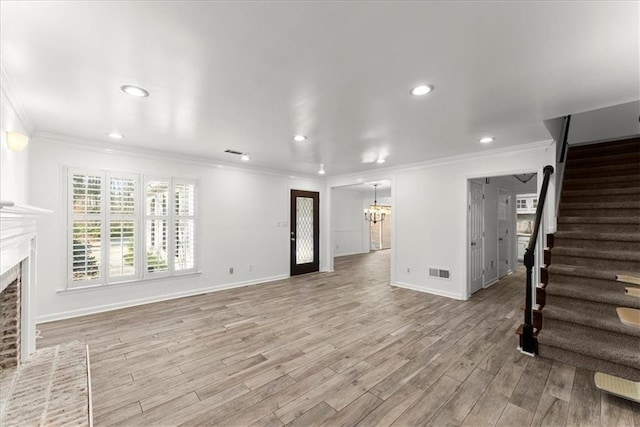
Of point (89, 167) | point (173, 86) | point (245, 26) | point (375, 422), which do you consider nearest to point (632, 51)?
point (245, 26)

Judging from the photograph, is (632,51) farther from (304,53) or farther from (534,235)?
(304,53)

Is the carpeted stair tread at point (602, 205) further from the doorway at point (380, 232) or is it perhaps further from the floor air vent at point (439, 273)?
the doorway at point (380, 232)

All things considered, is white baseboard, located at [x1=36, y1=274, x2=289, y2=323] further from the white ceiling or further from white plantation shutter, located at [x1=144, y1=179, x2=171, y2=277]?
the white ceiling

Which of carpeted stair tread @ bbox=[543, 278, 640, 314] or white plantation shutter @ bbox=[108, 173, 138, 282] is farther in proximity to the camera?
white plantation shutter @ bbox=[108, 173, 138, 282]

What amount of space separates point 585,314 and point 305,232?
5202 mm

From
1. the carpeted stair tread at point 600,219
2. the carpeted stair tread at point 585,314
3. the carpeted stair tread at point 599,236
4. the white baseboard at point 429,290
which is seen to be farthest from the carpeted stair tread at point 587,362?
the white baseboard at point 429,290

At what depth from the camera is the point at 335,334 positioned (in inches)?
130

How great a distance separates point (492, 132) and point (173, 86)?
3.63 metres

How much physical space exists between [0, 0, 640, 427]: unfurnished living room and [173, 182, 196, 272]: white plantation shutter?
0.04 meters

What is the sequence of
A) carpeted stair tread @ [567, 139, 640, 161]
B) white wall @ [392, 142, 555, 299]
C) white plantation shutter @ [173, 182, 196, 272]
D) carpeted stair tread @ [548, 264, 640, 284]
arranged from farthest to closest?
white plantation shutter @ [173, 182, 196, 272] → white wall @ [392, 142, 555, 299] → carpeted stair tread @ [567, 139, 640, 161] → carpeted stair tread @ [548, 264, 640, 284]

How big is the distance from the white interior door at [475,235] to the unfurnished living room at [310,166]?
0.27 feet

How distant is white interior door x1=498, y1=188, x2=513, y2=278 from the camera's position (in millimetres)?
6211

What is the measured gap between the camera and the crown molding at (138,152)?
3.71 m

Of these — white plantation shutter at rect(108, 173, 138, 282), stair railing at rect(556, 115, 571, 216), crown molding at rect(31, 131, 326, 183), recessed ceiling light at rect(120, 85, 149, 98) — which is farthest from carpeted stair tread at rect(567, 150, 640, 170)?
white plantation shutter at rect(108, 173, 138, 282)
